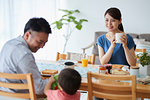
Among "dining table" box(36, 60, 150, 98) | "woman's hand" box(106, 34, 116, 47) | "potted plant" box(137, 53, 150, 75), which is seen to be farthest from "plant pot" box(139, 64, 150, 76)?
"woman's hand" box(106, 34, 116, 47)

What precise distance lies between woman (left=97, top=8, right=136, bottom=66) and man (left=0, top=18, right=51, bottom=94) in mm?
877

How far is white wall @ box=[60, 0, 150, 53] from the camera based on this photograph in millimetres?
4496

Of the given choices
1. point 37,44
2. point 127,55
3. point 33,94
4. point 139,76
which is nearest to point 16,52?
point 37,44

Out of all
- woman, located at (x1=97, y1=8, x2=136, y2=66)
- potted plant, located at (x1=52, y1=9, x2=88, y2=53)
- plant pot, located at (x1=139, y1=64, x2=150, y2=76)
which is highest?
potted plant, located at (x1=52, y1=9, x2=88, y2=53)

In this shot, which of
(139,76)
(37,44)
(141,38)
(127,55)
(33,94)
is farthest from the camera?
(141,38)

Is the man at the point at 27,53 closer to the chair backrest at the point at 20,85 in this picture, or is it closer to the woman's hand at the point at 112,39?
the chair backrest at the point at 20,85

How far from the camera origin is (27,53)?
150cm

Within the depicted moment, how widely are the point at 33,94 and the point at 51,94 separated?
4.7 inches

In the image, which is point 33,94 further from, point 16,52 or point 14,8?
point 14,8

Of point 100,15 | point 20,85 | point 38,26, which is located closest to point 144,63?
point 38,26

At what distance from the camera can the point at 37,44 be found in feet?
5.34

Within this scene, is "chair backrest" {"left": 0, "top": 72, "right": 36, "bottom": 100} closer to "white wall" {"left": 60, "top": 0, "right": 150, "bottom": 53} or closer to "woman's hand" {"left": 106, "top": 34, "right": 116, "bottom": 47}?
"woman's hand" {"left": 106, "top": 34, "right": 116, "bottom": 47}

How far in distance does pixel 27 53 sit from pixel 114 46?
1087 millimetres

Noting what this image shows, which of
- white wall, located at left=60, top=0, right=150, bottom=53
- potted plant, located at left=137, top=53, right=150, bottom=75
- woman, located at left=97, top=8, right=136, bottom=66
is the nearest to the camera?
potted plant, located at left=137, top=53, right=150, bottom=75
